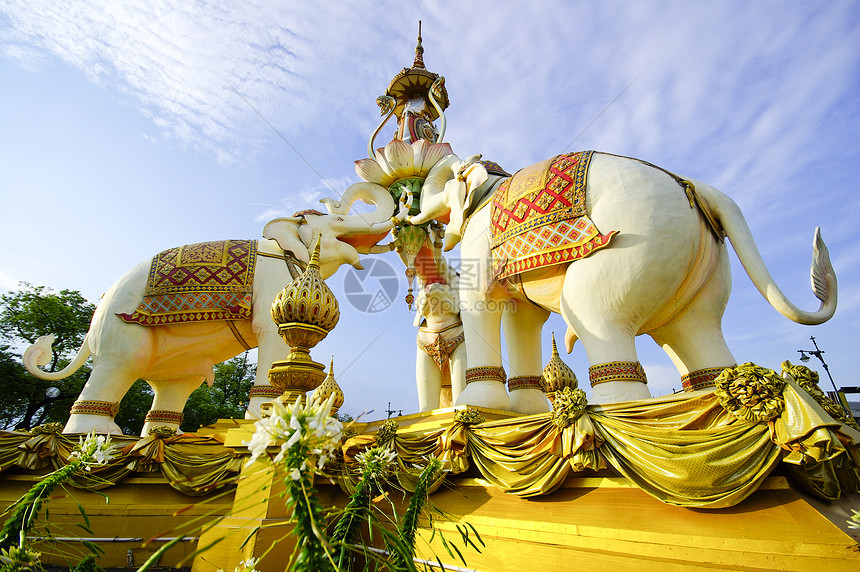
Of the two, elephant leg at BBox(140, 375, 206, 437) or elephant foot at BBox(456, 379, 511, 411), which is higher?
elephant leg at BBox(140, 375, 206, 437)

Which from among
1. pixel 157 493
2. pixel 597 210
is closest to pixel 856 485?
pixel 597 210

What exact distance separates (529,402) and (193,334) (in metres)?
3.70

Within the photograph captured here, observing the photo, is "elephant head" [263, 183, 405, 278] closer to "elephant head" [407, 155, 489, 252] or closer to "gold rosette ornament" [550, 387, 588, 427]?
"elephant head" [407, 155, 489, 252]

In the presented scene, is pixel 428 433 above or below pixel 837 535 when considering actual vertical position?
above

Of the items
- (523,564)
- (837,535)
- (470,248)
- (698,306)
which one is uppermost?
(470,248)

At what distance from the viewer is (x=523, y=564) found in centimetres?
221

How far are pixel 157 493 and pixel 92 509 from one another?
48cm

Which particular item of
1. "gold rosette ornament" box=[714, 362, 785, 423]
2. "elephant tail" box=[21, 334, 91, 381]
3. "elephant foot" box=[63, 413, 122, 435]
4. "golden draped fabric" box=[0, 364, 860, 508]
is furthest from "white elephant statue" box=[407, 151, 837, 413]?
"elephant tail" box=[21, 334, 91, 381]

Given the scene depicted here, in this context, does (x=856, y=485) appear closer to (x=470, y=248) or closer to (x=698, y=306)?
(x=698, y=306)

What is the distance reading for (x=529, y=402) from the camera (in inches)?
160

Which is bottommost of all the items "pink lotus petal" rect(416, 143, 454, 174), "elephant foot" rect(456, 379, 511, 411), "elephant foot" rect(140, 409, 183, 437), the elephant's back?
"elephant foot" rect(456, 379, 511, 411)

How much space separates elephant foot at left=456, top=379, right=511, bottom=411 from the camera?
359cm

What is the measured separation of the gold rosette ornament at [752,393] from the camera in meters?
1.85

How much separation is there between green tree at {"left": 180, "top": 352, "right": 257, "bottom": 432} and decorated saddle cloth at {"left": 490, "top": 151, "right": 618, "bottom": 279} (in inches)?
719
